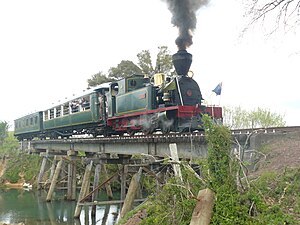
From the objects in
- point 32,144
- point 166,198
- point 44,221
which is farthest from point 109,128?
point 32,144

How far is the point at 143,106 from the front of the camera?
48.1 ft

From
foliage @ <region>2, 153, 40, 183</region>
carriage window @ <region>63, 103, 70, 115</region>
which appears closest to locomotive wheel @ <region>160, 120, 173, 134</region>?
carriage window @ <region>63, 103, 70, 115</region>

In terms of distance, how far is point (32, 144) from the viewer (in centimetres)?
3266

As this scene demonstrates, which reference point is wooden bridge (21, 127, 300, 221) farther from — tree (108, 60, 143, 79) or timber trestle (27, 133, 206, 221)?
tree (108, 60, 143, 79)

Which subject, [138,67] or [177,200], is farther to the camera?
[138,67]

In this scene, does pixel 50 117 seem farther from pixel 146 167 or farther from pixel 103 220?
pixel 146 167

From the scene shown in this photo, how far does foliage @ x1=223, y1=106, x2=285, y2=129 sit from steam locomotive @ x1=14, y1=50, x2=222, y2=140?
43.5 feet

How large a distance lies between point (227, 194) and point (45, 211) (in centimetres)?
1511

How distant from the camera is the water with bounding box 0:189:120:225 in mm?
16391

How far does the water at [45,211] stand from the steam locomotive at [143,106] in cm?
399

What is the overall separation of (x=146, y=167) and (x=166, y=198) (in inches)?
300

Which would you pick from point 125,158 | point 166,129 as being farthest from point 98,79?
point 166,129

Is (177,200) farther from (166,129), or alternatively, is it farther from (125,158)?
(125,158)

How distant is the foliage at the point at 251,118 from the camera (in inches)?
1165
